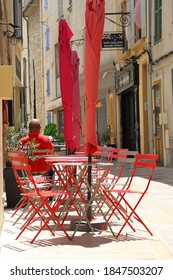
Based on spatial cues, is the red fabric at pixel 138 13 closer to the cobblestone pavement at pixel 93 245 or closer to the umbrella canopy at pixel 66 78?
the umbrella canopy at pixel 66 78

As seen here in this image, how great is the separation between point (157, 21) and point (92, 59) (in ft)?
43.6

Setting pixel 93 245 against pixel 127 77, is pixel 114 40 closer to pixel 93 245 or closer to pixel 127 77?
pixel 127 77

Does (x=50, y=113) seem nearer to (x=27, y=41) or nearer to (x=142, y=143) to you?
(x=27, y=41)

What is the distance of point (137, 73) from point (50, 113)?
17.1 metres

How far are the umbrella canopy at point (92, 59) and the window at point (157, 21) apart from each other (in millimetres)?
12641

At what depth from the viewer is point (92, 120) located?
270 inches

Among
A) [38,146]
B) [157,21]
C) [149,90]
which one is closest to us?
[38,146]

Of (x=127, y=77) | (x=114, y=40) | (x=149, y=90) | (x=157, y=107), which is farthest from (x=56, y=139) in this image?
(x=157, y=107)

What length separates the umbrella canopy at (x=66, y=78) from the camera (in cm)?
923

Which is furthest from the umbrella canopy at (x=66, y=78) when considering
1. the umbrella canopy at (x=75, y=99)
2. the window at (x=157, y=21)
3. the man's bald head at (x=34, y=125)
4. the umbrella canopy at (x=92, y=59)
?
the window at (x=157, y=21)

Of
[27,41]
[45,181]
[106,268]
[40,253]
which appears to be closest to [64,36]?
[45,181]

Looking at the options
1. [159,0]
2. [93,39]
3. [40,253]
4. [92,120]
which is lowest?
[40,253]

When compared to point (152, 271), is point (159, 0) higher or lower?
higher

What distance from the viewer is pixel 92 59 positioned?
22.2 ft
